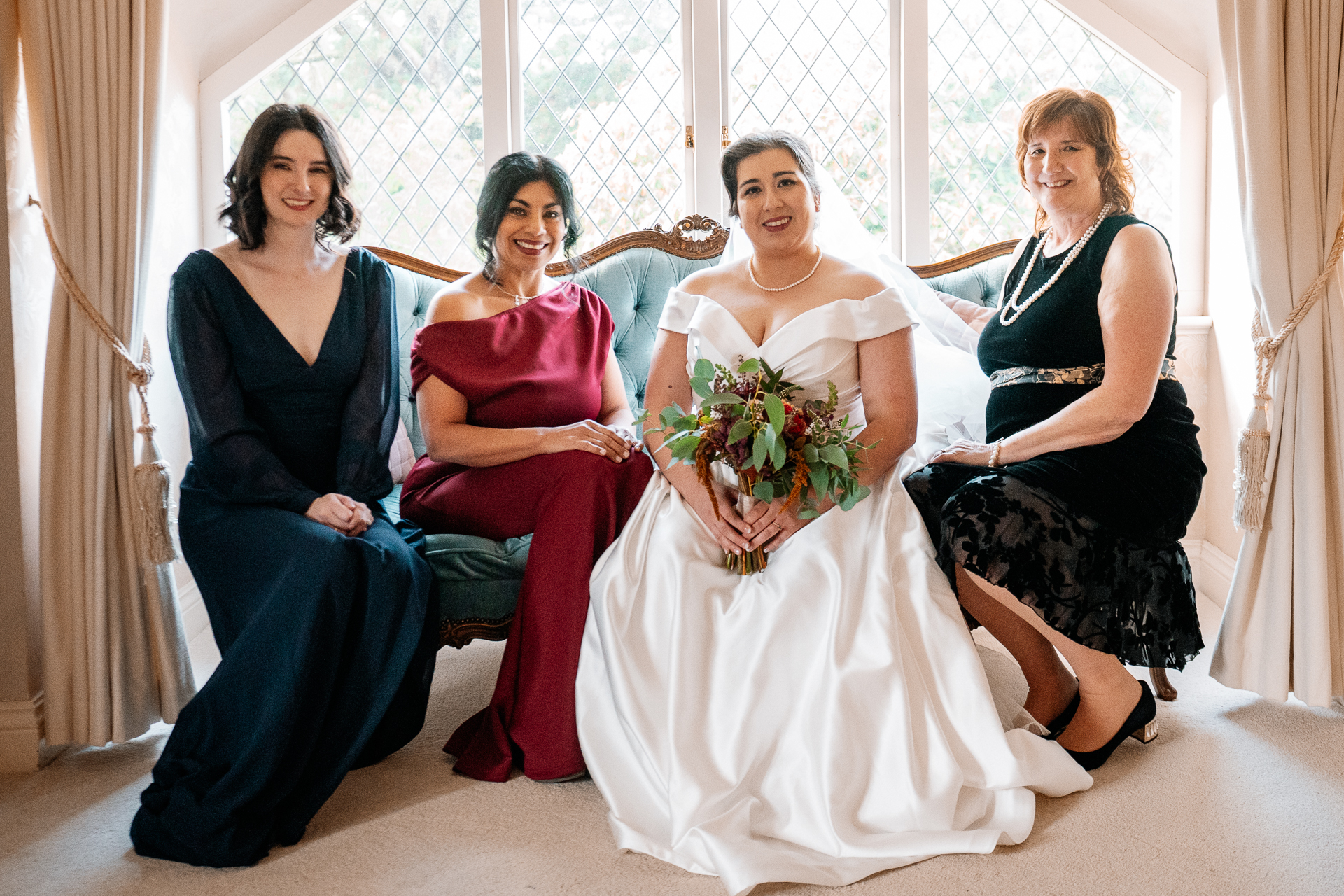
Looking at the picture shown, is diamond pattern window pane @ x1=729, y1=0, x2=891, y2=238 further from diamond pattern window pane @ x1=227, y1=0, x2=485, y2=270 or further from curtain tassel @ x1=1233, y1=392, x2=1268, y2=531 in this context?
curtain tassel @ x1=1233, y1=392, x2=1268, y2=531

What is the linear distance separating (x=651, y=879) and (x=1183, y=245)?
10.1 feet

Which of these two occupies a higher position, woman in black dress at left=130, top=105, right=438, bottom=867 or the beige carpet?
woman in black dress at left=130, top=105, right=438, bottom=867

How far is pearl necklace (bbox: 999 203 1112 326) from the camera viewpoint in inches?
96.5

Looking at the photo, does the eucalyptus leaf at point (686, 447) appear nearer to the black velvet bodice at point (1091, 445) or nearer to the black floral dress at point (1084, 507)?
the black floral dress at point (1084, 507)

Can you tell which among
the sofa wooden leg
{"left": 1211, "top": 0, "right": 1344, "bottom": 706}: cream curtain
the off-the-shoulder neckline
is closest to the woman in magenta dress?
the off-the-shoulder neckline

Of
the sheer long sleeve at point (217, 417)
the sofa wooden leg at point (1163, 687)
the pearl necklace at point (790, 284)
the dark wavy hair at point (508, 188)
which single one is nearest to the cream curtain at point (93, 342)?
the sheer long sleeve at point (217, 417)

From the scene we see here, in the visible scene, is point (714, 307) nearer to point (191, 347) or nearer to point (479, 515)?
point (479, 515)

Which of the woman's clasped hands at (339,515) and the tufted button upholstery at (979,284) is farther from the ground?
the tufted button upholstery at (979,284)

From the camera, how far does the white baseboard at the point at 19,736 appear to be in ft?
7.85


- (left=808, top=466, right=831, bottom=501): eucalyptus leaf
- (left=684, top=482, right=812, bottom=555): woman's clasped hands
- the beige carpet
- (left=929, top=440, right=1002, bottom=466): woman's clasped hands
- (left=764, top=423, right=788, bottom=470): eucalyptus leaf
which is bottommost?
the beige carpet

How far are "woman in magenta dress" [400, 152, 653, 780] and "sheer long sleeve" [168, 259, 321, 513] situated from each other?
406 mm

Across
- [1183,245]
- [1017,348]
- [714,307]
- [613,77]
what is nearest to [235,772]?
[714,307]

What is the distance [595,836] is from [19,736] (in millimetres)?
1439

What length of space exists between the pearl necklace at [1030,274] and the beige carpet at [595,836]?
1.11m
